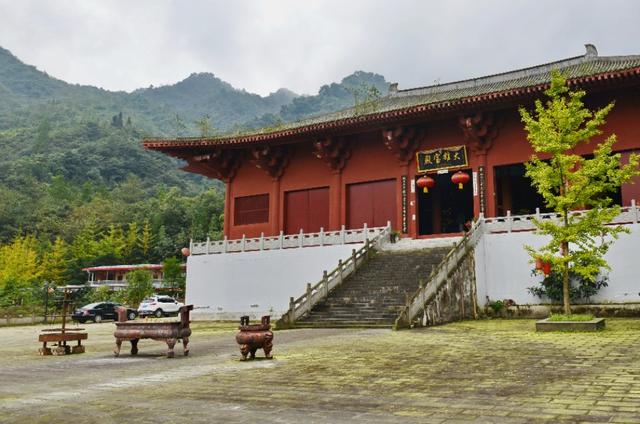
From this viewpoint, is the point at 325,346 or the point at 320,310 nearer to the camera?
the point at 325,346

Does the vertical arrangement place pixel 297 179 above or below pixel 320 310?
above

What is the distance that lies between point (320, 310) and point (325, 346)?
6305 millimetres

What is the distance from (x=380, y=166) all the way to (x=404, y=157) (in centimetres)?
110

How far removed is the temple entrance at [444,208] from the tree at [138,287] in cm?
2243

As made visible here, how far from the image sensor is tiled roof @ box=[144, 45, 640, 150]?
1869cm

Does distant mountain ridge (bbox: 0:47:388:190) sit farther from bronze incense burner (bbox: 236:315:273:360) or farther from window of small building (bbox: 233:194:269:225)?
bronze incense burner (bbox: 236:315:273:360)

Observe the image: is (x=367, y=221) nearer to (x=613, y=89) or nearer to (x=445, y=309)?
(x=445, y=309)

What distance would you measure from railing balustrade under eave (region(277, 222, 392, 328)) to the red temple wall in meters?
2.11

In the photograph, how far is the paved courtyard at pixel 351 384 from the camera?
15.7 feet

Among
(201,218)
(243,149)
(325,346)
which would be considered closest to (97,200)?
(201,218)

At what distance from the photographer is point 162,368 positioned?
822 centimetres

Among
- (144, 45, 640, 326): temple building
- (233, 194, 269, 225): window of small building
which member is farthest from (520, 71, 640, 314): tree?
(233, 194, 269, 225): window of small building

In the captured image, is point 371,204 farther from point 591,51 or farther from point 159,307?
point 159,307

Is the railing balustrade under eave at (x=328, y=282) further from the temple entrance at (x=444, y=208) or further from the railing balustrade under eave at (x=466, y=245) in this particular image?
the temple entrance at (x=444, y=208)
